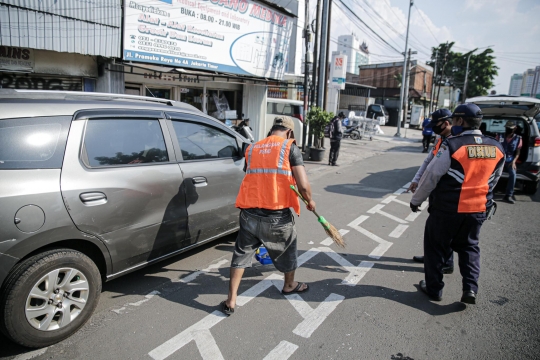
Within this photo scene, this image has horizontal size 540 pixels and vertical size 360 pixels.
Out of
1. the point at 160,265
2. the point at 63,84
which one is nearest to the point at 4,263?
the point at 160,265

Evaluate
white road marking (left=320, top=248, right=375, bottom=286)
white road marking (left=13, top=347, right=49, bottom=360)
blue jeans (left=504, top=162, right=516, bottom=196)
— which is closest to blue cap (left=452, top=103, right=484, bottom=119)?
white road marking (left=320, top=248, right=375, bottom=286)

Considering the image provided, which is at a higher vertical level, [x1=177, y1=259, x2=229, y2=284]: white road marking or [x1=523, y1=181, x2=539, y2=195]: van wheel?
→ [x1=523, y1=181, x2=539, y2=195]: van wheel

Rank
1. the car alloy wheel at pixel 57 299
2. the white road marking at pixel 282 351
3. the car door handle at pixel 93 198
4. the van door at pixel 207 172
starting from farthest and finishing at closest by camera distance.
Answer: the van door at pixel 207 172, the car door handle at pixel 93 198, the white road marking at pixel 282 351, the car alloy wheel at pixel 57 299

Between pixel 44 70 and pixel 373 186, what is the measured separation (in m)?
7.80

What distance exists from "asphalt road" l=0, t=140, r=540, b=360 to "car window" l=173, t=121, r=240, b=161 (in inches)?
48.6

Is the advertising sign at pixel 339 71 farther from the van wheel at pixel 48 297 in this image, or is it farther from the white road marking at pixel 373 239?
the van wheel at pixel 48 297

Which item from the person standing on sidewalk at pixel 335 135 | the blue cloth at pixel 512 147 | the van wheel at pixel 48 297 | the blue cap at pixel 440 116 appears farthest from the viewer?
the person standing on sidewalk at pixel 335 135

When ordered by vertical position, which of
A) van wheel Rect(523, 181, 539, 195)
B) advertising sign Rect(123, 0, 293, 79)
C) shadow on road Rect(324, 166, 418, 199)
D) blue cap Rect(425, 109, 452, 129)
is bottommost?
shadow on road Rect(324, 166, 418, 199)

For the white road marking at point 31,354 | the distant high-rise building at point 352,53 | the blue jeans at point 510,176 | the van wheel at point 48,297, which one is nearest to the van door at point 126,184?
the van wheel at point 48,297

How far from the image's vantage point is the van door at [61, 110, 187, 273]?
9.00 feet

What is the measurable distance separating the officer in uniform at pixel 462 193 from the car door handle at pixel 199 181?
7.14ft

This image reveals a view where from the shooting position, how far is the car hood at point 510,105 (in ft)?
27.0

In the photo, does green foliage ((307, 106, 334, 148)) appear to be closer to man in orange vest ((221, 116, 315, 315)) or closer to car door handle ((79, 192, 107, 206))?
man in orange vest ((221, 116, 315, 315))

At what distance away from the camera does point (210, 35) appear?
9.94m
